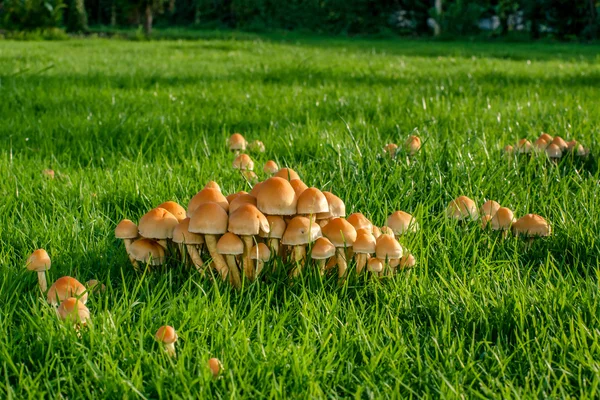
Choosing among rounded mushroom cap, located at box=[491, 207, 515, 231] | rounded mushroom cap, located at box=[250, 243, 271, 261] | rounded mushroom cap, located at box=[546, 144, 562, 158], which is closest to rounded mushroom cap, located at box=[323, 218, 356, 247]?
rounded mushroom cap, located at box=[250, 243, 271, 261]

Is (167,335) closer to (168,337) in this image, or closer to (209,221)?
(168,337)

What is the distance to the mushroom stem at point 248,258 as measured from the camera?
2.07 metres

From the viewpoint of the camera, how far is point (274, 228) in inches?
81.7

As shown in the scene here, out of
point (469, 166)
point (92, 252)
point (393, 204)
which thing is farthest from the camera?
point (469, 166)

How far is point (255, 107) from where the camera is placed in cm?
553

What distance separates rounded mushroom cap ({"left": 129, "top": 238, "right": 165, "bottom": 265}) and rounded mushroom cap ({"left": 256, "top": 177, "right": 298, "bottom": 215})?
397 mm

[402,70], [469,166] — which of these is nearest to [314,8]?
[402,70]

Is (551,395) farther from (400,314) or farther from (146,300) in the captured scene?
(146,300)

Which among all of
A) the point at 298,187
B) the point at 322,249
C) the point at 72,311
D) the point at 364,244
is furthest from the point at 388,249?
the point at 72,311

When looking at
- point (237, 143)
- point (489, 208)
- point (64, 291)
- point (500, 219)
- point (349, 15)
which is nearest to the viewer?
point (64, 291)

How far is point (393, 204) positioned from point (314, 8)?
31.1 meters

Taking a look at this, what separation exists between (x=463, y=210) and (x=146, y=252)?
1263mm

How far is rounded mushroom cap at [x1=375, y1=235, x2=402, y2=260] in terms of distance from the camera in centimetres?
206

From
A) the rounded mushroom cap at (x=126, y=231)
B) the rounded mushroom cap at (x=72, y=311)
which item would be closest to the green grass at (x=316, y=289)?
the rounded mushroom cap at (x=72, y=311)
